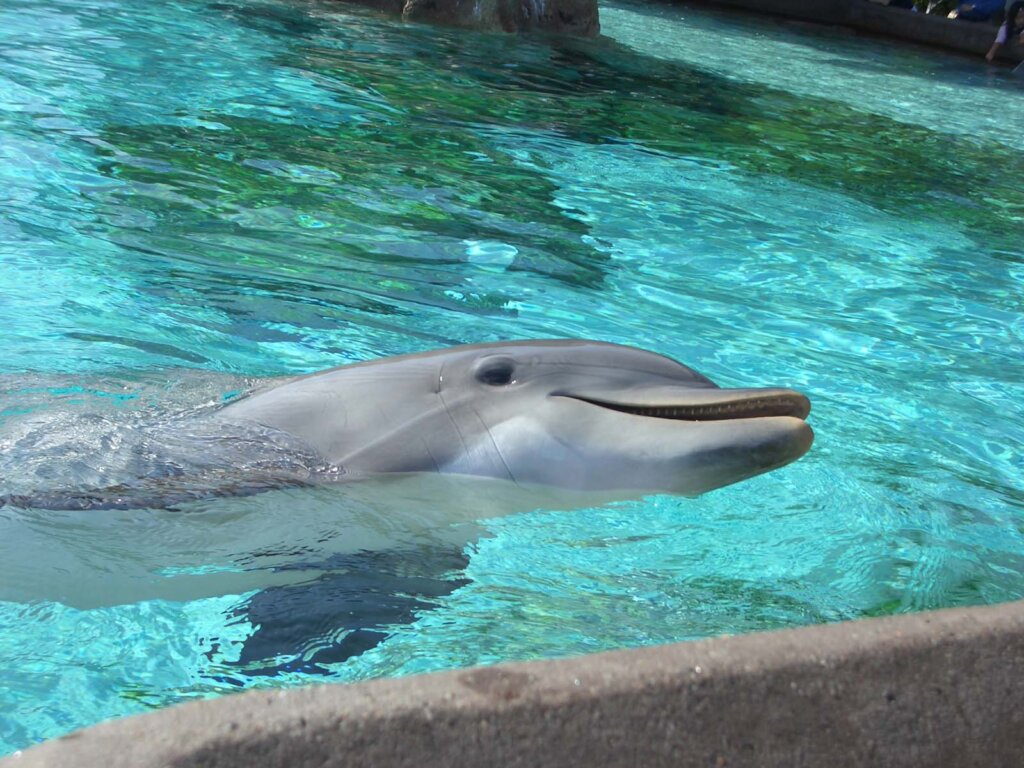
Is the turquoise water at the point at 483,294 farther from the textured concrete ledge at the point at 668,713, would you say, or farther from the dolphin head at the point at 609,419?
the textured concrete ledge at the point at 668,713

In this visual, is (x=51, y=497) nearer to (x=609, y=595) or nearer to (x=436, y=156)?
(x=609, y=595)

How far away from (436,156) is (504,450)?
5980 mm

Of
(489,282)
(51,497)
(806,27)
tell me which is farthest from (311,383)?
(806,27)

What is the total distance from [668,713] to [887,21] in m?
23.8

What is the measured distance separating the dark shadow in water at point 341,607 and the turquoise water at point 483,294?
0.03m

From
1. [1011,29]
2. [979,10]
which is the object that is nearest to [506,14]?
[1011,29]

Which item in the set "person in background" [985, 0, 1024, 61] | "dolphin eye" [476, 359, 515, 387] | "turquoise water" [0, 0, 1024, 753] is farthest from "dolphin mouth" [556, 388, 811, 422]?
"person in background" [985, 0, 1024, 61]

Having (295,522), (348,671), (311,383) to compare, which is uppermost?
(311,383)

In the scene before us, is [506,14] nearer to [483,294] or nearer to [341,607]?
[483,294]

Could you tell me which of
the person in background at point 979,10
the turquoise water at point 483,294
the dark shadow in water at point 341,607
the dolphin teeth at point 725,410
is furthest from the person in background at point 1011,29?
the dark shadow in water at point 341,607

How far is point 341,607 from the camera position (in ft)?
10.7

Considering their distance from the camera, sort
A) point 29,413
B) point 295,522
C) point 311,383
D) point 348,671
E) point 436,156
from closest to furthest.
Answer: point 348,671 < point 295,522 < point 311,383 < point 29,413 < point 436,156

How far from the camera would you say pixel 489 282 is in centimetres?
656

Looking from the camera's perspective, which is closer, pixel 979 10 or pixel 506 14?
pixel 506 14
